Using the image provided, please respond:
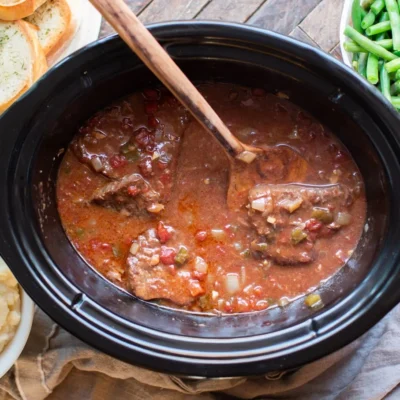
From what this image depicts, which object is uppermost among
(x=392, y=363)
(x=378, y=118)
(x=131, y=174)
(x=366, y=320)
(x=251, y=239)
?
(x=131, y=174)

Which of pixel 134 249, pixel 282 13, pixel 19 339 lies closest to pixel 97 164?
pixel 134 249

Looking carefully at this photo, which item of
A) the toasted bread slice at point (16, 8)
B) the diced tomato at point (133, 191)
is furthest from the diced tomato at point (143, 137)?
the toasted bread slice at point (16, 8)

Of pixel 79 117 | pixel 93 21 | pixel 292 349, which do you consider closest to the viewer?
pixel 292 349

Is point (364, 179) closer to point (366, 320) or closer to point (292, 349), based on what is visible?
point (366, 320)

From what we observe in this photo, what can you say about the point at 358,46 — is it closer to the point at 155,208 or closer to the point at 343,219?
the point at 343,219

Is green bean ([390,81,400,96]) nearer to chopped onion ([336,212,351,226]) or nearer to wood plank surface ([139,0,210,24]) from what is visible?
chopped onion ([336,212,351,226])

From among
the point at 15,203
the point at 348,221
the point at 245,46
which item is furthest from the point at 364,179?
A: the point at 15,203

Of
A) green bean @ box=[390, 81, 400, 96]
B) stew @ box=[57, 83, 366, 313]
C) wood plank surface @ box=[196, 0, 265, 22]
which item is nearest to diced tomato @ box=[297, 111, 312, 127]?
stew @ box=[57, 83, 366, 313]
